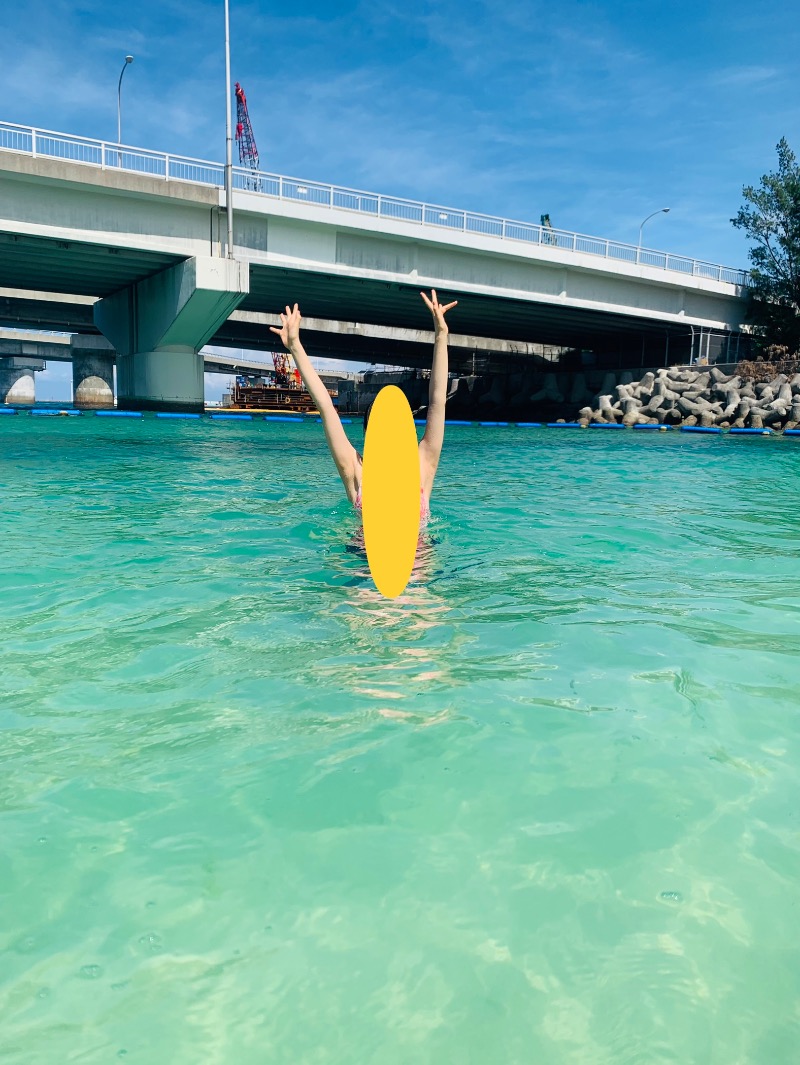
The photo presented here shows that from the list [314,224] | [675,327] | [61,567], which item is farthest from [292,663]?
[675,327]

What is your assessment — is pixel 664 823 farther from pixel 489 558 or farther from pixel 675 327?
pixel 675 327

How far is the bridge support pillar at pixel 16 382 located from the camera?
8338cm

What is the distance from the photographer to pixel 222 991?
174 centimetres

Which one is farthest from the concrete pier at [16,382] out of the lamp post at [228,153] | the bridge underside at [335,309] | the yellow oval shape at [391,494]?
the yellow oval shape at [391,494]

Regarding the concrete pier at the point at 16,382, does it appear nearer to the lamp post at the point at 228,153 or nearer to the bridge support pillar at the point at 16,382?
the bridge support pillar at the point at 16,382

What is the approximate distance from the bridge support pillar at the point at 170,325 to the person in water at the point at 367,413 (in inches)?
920

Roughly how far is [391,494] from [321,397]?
783 millimetres

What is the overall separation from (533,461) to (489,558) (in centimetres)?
1177

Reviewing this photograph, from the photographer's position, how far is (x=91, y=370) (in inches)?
2343

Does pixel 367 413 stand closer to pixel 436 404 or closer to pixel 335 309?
pixel 436 404

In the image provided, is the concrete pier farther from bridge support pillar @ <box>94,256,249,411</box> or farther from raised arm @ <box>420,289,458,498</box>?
raised arm @ <box>420,289,458,498</box>

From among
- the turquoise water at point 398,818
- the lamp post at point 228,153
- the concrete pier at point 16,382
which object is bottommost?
the turquoise water at point 398,818

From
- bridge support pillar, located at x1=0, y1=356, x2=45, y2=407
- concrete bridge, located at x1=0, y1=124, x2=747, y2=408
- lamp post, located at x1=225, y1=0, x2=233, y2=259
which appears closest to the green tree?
concrete bridge, located at x1=0, y1=124, x2=747, y2=408

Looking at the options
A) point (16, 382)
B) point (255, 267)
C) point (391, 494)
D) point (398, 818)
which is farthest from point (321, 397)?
point (16, 382)
